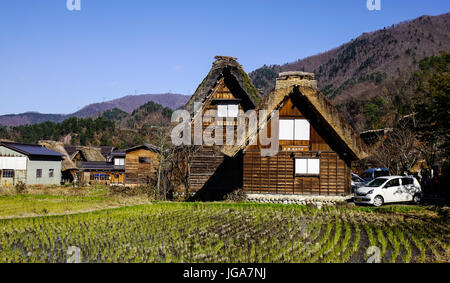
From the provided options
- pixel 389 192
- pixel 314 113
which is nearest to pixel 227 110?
pixel 314 113

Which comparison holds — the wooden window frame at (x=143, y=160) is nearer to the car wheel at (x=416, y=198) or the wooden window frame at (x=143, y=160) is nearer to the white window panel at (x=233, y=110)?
the white window panel at (x=233, y=110)

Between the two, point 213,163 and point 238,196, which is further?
point 213,163

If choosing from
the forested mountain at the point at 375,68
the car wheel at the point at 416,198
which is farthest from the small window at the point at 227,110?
the forested mountain at the point at 375,68

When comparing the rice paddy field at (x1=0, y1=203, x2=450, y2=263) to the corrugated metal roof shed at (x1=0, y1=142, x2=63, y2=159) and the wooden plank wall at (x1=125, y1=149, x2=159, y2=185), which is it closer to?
the wooden plank wall at (x1=125, y1=149, x2=159, y2=185)

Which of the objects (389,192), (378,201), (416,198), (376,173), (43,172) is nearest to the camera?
(378,201)

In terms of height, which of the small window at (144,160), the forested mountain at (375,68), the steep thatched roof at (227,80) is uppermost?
the forested mountain at (375,68)

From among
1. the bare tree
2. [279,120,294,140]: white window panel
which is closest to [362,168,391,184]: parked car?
the bare tree

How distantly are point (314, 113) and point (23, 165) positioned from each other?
29.0 m

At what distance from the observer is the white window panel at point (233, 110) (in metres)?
25.3

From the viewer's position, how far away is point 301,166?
20.8 meters

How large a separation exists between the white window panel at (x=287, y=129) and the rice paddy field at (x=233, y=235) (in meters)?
4.11

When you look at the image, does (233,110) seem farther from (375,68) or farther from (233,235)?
(375,68)

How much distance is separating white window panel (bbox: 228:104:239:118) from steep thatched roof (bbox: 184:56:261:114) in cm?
90

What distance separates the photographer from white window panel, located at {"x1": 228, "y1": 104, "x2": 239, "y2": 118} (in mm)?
25328
